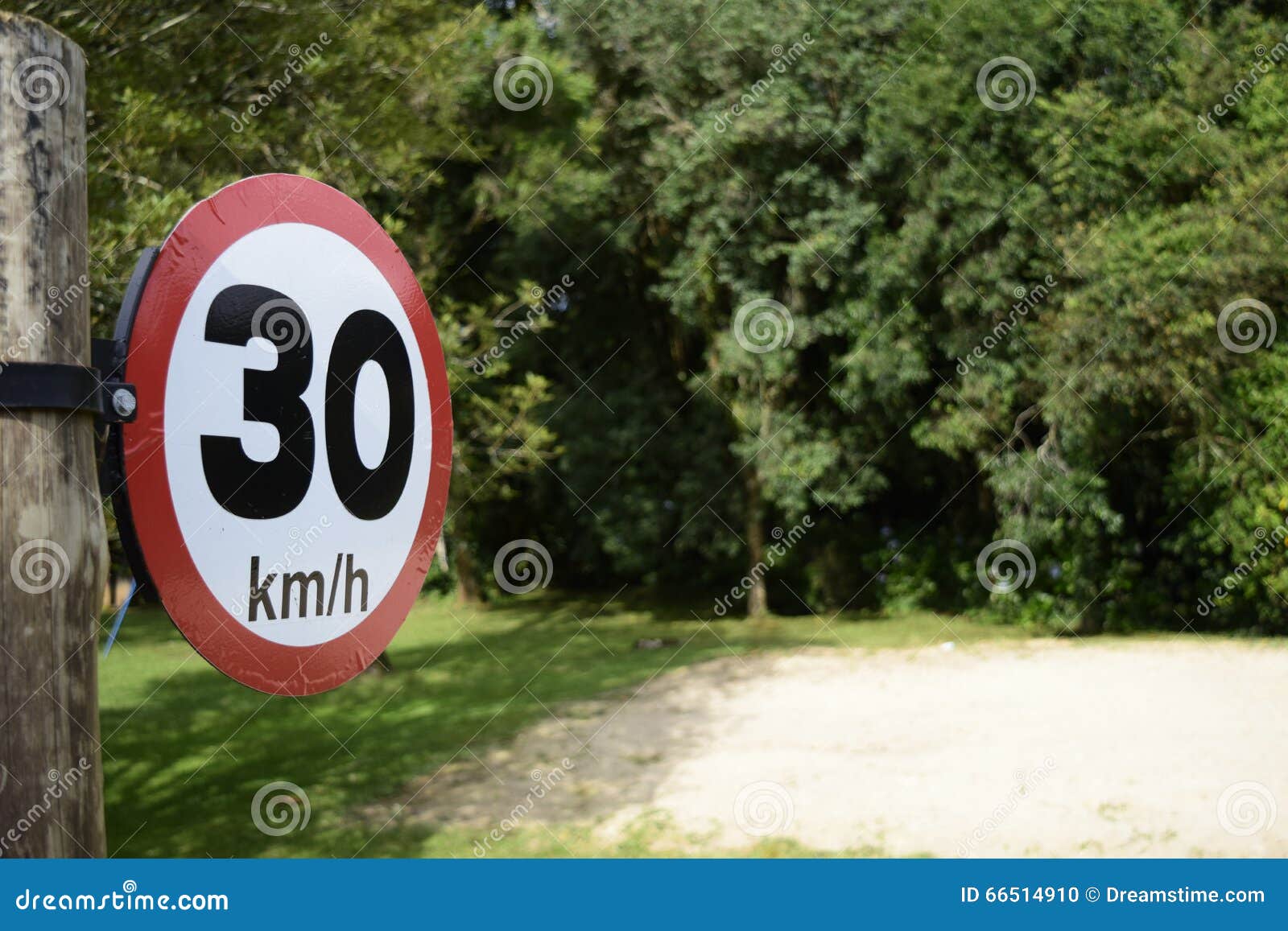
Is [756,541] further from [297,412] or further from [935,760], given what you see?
[297,412]

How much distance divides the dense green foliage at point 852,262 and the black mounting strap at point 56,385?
6.22 m

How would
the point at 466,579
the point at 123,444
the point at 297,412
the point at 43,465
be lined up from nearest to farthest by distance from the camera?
1. the point at 123,444
2. the point at 43,465
3. the point at 297,412
4. the point at 466,579

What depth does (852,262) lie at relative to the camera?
1361 cm

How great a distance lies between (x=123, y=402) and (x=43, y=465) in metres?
0.20

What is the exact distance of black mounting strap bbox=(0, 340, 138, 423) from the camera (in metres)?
1.53

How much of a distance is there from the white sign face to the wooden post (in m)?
0.20

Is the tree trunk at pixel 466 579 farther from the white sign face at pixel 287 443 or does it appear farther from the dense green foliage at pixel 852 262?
the white sign face at pixel 287 443

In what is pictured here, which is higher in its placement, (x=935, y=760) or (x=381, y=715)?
(x=935, y=760)

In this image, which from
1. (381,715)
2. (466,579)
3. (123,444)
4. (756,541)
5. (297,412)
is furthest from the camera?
(466,579)

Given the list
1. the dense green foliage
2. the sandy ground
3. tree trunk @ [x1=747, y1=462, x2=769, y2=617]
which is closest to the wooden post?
the sandy ground

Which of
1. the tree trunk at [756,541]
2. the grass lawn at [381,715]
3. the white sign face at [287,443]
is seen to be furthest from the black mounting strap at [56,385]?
the tree trunk at [756,541]

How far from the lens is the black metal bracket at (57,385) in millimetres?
1531

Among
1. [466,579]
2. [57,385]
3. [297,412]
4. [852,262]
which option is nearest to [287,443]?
[297,412]

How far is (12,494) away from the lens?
159 cm
